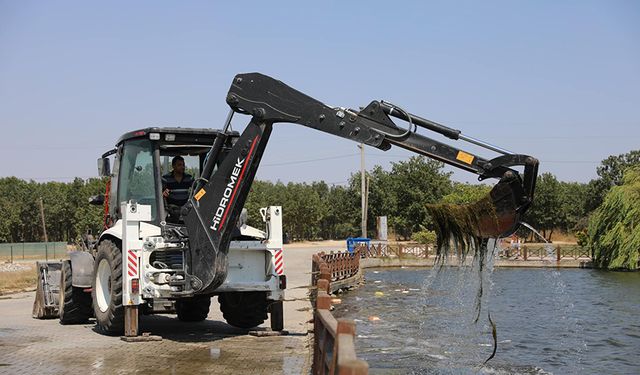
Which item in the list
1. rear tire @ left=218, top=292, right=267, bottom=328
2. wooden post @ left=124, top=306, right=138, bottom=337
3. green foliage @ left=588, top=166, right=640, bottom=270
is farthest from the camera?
green foliage @ left=588, top=166, right=640, bottom=270

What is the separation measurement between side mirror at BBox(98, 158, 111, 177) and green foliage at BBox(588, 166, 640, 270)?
3600 cm

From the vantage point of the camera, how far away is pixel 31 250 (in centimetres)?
6425

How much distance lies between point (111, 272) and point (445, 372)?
18.7 ft

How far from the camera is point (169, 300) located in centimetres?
1240

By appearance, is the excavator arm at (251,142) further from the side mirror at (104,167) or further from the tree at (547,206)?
the tree at (547,206)

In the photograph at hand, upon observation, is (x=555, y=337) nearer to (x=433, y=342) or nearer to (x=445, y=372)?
(x=433, y=342)

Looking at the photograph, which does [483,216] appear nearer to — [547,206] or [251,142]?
[251,142]

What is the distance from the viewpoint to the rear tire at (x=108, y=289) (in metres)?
12.4

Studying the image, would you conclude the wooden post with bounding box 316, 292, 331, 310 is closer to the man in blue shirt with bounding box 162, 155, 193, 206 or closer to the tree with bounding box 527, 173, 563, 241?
the man in blue shirt with bounding box 162, 155, 193, 206

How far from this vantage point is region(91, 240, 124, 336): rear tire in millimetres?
12438

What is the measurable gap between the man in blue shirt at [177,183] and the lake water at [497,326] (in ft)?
14.1

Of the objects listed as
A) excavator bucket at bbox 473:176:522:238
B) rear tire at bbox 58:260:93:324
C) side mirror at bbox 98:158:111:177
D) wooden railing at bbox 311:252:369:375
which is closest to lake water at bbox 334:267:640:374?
excavator bucket at bbox 473:176:522:238

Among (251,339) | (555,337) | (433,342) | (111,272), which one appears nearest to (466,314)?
(555,337)

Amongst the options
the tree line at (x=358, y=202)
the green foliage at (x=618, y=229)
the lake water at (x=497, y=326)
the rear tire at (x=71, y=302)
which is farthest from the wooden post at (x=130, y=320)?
the tree line at (x=358, y=202)
